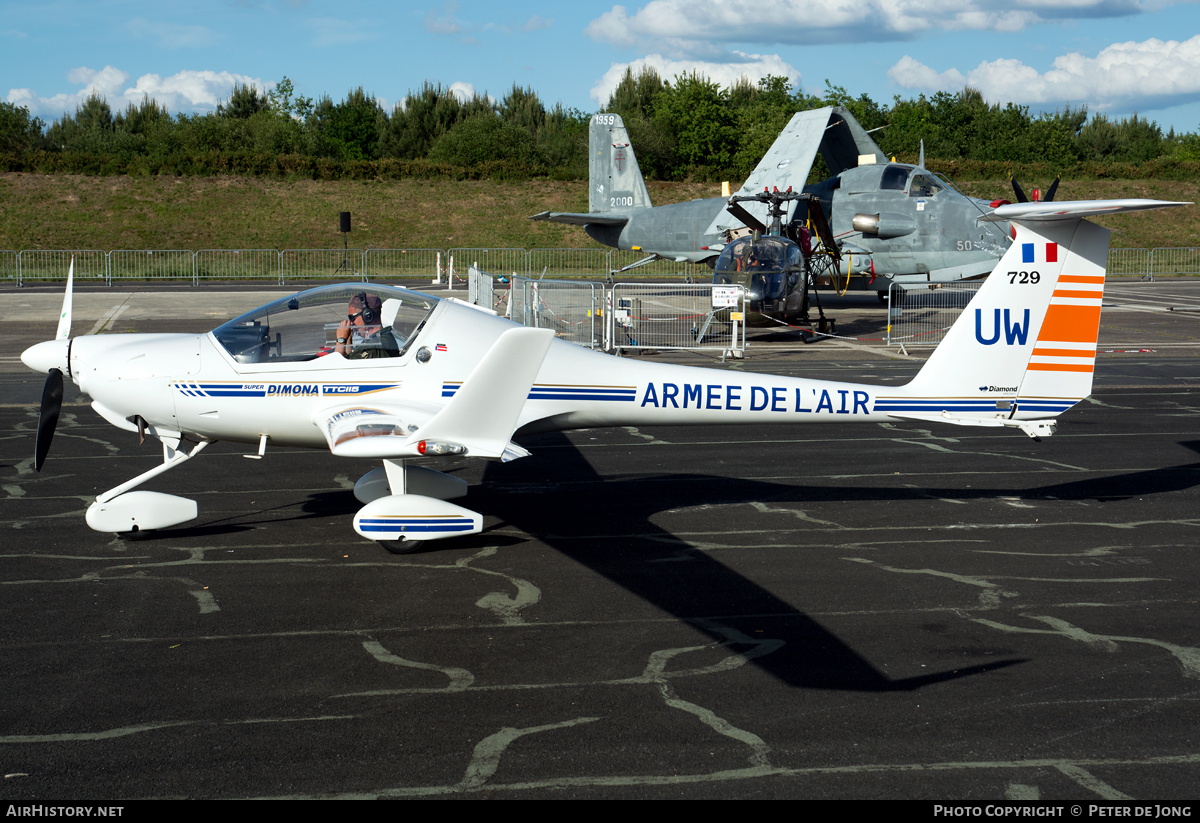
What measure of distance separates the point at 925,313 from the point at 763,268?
792cm

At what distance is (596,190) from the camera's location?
33906mm

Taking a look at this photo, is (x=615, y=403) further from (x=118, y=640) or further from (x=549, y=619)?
(x=118, y=640)

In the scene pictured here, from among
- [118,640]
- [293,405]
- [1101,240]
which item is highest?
[1101,240]

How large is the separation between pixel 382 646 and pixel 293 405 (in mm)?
3007

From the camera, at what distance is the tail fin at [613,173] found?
110ft

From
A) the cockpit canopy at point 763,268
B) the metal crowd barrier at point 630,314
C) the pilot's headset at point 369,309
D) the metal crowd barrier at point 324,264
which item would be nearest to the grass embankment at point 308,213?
the metal crowd barrier at point 324,264

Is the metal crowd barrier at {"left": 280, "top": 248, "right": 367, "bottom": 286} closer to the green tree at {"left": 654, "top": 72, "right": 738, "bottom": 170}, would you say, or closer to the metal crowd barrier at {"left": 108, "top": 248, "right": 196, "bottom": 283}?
the metal crowd barrier at {"left": 108, "top": 248, "right": 196, "bottom": 283}

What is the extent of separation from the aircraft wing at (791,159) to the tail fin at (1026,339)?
1714 centimetres

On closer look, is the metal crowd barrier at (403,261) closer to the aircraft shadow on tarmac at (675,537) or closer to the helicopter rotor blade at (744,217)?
the helicopter rotor blade at (744,217)

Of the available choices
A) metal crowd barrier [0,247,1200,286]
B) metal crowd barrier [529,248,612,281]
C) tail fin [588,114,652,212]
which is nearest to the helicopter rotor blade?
tail fin [588,114,652,212]

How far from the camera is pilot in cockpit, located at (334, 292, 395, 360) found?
8.53 meters
